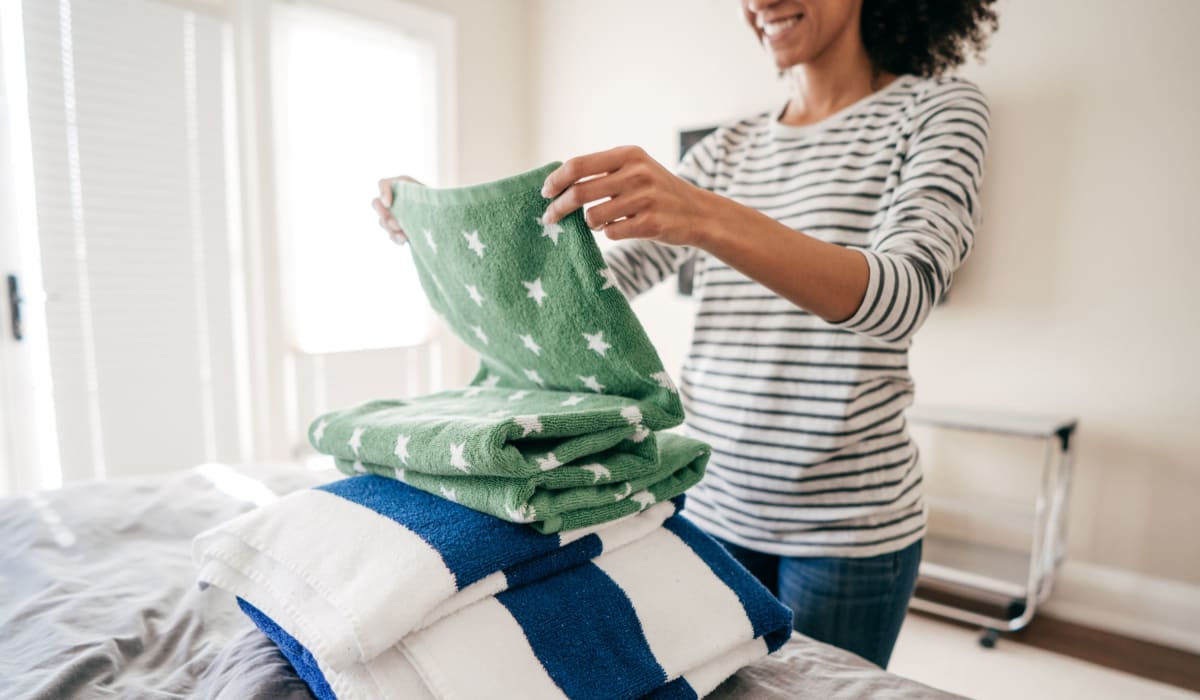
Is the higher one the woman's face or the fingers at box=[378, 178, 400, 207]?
the woman's face

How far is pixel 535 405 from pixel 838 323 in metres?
0.28

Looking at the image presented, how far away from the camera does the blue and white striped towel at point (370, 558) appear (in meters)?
0.42

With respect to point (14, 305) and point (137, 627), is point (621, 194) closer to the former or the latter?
point (137, 627)

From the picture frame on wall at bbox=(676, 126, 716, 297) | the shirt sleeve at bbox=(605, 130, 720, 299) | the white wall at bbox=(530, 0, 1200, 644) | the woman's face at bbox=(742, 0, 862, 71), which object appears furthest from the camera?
the picture frame on wall at bbox=(676, 126, 716, 297)

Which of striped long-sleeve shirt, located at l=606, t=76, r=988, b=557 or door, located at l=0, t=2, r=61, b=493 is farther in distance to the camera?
door, located at l=0, t=2, r=61, b=493

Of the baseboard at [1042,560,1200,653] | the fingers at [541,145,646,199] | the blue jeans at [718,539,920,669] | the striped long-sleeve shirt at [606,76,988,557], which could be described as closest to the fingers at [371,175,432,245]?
the fingers at [541,145,646,199]

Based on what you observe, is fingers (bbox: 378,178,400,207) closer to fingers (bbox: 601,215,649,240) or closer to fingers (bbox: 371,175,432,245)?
fingers (bbox: 371,175,432,245)

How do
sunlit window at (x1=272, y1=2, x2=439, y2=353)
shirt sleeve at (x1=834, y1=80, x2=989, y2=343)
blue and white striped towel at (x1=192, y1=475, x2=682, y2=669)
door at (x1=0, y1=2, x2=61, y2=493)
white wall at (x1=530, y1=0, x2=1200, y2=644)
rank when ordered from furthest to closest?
sunlit window at (x1=272, y1=2, x2=439, y2=353) → door at (x1=0, y1=2, x2=61, y2=493) → white wall at (x1=530, y1=0, x2=1200, y2=644) → shirt sleeve at (x1=834, y1=80, x2=989, y2=343) → blue and white striped towel at (x1=192, y1=475, x2=682, y2=669)

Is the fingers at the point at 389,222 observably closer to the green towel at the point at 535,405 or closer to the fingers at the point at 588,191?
the green towel at the point at 535,405

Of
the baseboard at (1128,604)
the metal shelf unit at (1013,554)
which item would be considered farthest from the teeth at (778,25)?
the baseboard at (1128,604)

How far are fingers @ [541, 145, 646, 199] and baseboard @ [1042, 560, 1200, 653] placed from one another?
2457 mm

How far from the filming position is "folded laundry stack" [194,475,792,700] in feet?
1.44

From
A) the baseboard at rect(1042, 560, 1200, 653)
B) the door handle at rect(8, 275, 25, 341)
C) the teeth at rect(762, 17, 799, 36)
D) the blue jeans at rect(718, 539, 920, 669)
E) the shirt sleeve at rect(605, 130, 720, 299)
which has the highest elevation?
the teeth at rect(762, 17, 799, 36)

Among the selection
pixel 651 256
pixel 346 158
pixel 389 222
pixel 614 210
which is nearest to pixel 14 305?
pixel 346 158
